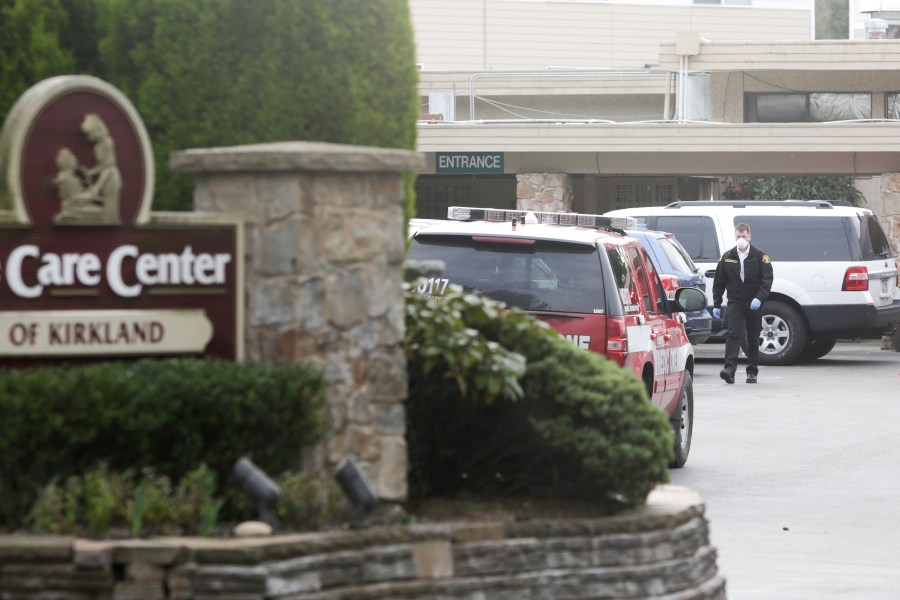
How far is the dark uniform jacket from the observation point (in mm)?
19906

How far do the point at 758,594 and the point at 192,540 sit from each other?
139 inches

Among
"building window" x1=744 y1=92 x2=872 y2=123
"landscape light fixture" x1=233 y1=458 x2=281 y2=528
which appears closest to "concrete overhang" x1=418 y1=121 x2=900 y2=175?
"building window" x1=744 y1=92 x2=872 y2=123

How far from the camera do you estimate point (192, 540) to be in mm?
5645

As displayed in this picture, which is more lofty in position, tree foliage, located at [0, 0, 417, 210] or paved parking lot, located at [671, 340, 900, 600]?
tree foliage, located at [0, 0, 417, 210]

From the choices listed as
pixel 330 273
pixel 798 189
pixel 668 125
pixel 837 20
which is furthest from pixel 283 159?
pixel 837 20

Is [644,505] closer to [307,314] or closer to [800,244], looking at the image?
[307,314]

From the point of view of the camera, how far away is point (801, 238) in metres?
22.7

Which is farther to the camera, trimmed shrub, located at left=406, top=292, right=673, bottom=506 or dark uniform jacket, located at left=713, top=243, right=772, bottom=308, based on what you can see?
dark uniform jacket, located at left=713, top=243, right=772, bottom=308

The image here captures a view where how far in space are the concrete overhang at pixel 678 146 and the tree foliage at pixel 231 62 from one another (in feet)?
64.0

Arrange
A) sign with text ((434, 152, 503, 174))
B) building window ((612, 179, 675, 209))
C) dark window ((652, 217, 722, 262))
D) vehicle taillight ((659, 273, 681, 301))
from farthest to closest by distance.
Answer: building window ((612, 179, 675, 209)) < sign with text ((434, 152, 503, 174)) < dark window ((652, 217, 722, 262)) < vehicle taillight ((659, 273, 681, 301))

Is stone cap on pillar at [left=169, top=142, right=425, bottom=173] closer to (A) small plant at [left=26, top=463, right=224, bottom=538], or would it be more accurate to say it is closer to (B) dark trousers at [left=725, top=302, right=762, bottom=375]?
(A) small plant at [left=26, top=463, right=224, bottom=538]

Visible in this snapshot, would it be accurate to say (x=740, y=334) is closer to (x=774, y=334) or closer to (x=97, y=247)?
(x=774, y=334)

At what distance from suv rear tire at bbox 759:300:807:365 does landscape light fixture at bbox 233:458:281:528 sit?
17.5 m

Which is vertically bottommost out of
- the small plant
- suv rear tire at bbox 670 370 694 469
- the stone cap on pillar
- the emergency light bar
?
suv rear tire at bbox 670 370 694 469
